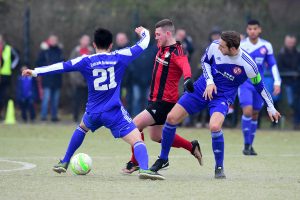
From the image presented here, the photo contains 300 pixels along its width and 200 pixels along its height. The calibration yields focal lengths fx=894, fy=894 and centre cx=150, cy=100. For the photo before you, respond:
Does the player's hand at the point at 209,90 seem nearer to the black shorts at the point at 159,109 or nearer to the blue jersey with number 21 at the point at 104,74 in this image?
the black shorts at the point at 159,109

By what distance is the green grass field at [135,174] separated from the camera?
30.8 ft

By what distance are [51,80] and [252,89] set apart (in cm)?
750

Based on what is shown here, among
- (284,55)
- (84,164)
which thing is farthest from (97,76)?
(284,55)

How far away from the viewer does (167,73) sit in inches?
457

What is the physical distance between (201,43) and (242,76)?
415 inches

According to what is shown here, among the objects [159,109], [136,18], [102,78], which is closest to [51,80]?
[136,18]

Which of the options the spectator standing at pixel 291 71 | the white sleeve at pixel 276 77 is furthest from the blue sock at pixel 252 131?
the spectator standing at pixel 291 71

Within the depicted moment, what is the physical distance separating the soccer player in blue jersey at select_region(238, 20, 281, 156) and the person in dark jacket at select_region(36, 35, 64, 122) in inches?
265

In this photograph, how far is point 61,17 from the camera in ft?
75.5

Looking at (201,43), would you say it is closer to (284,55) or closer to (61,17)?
(284,55)

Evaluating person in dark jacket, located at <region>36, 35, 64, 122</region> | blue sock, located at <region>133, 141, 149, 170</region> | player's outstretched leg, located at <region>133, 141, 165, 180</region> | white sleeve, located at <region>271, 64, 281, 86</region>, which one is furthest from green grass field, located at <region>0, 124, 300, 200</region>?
person in dark jacket, located at <region>36, 35, 64, 122</region>

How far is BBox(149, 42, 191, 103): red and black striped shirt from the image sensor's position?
454 inches

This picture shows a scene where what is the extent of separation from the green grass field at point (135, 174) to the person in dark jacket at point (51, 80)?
270 cm

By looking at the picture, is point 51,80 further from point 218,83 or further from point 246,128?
point 218,83
